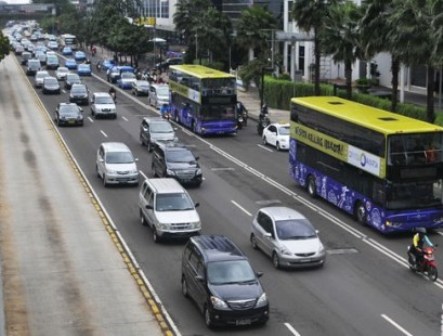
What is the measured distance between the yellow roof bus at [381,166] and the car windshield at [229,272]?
9.47 metres

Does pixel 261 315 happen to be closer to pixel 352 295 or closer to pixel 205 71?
pixel 352 295

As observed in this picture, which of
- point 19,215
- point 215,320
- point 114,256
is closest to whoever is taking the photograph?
point 215,320

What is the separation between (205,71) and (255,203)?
23.3 metres

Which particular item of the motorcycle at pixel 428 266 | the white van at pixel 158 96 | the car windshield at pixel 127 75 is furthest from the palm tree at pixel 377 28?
the car windshield at pixel 127 75

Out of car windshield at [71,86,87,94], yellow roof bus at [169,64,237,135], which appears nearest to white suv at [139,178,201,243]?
yellow roof bus at [169,64,237,135]

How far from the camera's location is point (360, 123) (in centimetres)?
3266

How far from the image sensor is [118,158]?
134 ft

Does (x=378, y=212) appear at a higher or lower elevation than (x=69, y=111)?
lower

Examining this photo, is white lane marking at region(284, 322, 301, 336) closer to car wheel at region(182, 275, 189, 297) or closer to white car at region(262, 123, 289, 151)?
car wheel at region(182, 275, 189, 297)

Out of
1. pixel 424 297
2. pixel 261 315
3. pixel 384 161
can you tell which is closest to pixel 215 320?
pixel 261 315

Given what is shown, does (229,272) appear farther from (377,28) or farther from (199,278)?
(377,28)

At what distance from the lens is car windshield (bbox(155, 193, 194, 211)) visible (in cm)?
3092

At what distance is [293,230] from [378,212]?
15.6 ft

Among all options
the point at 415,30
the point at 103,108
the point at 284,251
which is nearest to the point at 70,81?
the point at 103,108
